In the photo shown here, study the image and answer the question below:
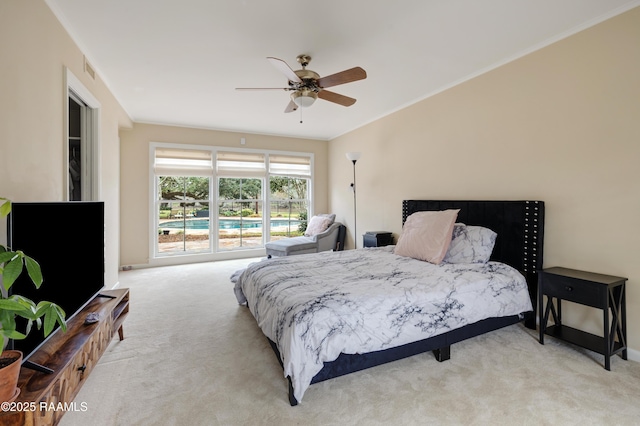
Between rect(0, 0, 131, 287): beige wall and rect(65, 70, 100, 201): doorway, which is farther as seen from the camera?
rect(65, 70, 100, 201): doorway

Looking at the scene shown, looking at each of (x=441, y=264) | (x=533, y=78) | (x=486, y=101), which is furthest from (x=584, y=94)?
(x=441, y=264)

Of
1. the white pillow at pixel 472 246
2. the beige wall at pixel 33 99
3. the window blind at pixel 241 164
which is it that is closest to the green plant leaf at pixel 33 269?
the beige wall at pixel 33 99

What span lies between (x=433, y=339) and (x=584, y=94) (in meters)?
2.43

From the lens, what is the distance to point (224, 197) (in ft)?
19.4

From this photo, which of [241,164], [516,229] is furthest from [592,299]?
[241,164]

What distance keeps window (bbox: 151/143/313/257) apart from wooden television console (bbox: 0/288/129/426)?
360 centimetres

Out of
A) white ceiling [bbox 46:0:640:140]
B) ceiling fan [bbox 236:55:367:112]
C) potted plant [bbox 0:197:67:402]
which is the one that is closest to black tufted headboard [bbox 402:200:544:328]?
white ceiling [bbox 46:0:640:140]

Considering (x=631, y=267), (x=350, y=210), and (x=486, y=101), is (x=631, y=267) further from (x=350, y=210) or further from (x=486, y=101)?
(x=350, y=210)

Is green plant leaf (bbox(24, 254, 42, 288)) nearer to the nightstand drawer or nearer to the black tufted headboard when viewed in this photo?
the nightstand drawer

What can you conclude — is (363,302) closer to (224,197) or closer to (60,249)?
(60,249)

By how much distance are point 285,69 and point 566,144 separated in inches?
101

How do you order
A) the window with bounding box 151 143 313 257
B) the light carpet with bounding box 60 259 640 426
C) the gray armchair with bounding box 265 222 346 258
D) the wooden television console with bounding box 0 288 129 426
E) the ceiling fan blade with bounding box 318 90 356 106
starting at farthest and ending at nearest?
the window with bounding box 151 143 313 257, the gray armchair with bounding box 265 222 346 258, the ceiling fan blade with bounding box 318 90 356 106, the light carpet with bounding box 60 259 640 426, the wooden television console with bounding box 0 288 129 426

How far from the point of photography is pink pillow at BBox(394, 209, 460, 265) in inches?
114

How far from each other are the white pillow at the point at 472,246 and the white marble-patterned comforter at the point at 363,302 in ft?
0.43
